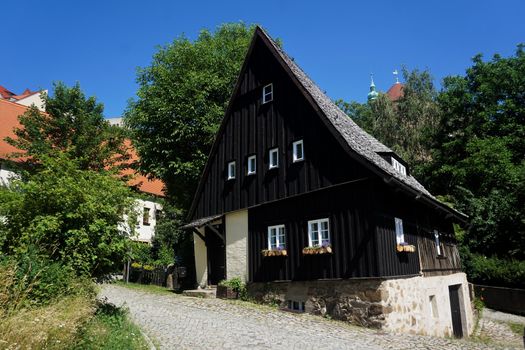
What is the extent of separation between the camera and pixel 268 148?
1736cm

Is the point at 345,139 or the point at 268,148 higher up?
the point at 268,148

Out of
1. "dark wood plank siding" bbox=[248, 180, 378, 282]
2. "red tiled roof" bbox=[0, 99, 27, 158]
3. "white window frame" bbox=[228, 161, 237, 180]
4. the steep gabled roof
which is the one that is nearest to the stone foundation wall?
"dark wood plank siding" bbox=[248, 180, 378, 282]

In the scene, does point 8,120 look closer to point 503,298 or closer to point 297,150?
point 297,150

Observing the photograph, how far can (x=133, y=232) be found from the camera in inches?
434

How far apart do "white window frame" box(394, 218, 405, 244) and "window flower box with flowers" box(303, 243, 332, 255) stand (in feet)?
7.80

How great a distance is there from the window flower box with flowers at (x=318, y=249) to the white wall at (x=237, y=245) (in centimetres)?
374

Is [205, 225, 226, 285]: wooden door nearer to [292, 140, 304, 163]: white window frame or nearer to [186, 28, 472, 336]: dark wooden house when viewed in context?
[186, 28, 472, 336]: dark wooden house

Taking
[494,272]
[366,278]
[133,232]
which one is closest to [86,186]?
[133,232]

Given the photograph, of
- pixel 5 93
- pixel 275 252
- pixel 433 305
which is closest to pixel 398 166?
pixel 433 305

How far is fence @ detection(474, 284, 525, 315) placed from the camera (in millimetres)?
22422

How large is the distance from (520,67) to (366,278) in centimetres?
2755

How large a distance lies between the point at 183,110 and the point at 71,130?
6.60 m

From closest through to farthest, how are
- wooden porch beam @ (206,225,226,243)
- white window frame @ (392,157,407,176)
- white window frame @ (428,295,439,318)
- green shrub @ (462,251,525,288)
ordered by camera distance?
white window frame @ (428,295,439,318), white window frame @ (392,157,407,176), wooden porch beam @ (206,225,226,243), green shrub @ (462,251,525,288)

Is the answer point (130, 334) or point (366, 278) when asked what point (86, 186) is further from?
point (366, 278)
